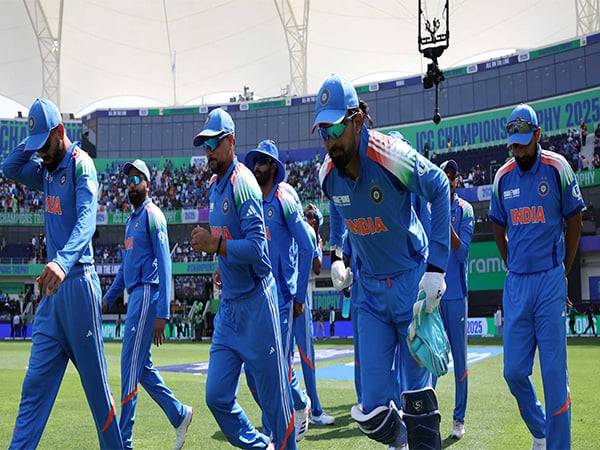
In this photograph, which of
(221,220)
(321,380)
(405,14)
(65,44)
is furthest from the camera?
(65,44)

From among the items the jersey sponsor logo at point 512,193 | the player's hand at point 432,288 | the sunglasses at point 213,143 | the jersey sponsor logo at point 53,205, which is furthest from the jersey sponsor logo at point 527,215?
the jersey sponsor logo at point 53,205

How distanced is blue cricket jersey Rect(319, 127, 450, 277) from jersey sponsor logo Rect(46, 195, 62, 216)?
195cm

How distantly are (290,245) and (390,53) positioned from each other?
53679 mm

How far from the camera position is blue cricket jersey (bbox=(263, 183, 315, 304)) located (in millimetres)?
7363

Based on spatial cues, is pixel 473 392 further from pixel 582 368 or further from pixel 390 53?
pixel 390 53

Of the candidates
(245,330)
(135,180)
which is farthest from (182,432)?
(135,180)

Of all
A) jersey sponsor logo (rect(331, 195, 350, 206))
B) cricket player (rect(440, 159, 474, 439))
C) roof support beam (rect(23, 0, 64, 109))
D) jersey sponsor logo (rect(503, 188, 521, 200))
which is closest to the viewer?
jersey sponsor logo (rect(331, 195, 350, 206))

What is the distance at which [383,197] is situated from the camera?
4.81 metres

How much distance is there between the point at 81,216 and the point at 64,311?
0.68 meters

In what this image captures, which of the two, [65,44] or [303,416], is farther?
[65,44]

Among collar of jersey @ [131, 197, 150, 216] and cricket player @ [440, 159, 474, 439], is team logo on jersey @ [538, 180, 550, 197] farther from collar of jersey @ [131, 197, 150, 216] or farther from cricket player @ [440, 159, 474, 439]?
collar of jersey @ [131, 197, 150, 216]

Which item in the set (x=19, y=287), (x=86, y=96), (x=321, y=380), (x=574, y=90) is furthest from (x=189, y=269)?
(x=321, y=380)

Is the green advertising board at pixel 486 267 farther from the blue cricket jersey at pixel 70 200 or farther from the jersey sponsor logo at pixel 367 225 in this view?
the blue cricket jersey at pixel 70 200

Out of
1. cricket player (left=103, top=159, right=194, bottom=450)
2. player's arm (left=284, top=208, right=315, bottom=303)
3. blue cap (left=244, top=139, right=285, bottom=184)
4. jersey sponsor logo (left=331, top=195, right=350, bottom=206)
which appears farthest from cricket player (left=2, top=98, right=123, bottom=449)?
player's arm (left=284, top=208, right=315, bottom=303)
